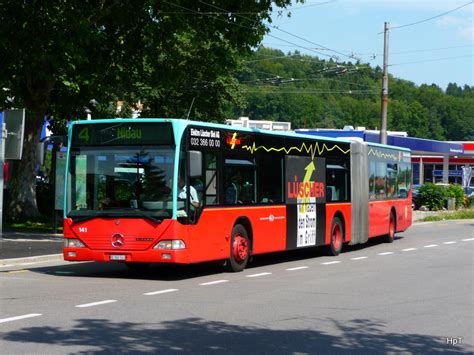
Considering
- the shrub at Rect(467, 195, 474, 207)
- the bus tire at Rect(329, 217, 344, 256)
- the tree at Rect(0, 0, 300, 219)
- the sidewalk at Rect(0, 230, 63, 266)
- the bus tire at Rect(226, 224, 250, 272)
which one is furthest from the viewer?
the shrub at Rect(467, 195, 474, 207)

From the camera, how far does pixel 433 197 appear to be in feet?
161

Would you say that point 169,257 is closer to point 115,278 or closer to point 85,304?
point 115,278

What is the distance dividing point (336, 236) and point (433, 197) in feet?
92.5

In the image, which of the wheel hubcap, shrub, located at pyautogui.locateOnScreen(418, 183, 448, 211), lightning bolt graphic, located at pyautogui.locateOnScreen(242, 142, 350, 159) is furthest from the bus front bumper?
shrub, located at pyautogui.locateOnScreen(418, 183, 448, 211)

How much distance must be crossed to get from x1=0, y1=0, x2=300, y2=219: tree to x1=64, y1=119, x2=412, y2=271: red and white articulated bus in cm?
850

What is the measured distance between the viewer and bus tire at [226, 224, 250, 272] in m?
16.9

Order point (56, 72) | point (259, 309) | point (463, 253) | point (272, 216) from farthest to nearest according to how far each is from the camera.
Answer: point (56, 72) < point (463, 253) < point (272, 216) < point (259, 309)

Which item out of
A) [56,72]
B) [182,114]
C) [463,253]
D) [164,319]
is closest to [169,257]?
[164,319]

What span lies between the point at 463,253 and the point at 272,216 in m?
6.87

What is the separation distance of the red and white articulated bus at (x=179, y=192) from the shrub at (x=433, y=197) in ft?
100

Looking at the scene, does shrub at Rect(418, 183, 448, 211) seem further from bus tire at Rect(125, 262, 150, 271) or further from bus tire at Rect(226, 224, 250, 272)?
bus tire at Rect(125, 262, 150, 271)

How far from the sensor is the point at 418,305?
12469mm

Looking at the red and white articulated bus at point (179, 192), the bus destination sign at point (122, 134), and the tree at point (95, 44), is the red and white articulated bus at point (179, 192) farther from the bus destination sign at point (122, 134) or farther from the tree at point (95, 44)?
the tree at point (95, 44)

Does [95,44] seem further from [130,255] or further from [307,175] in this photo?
[130,255]
